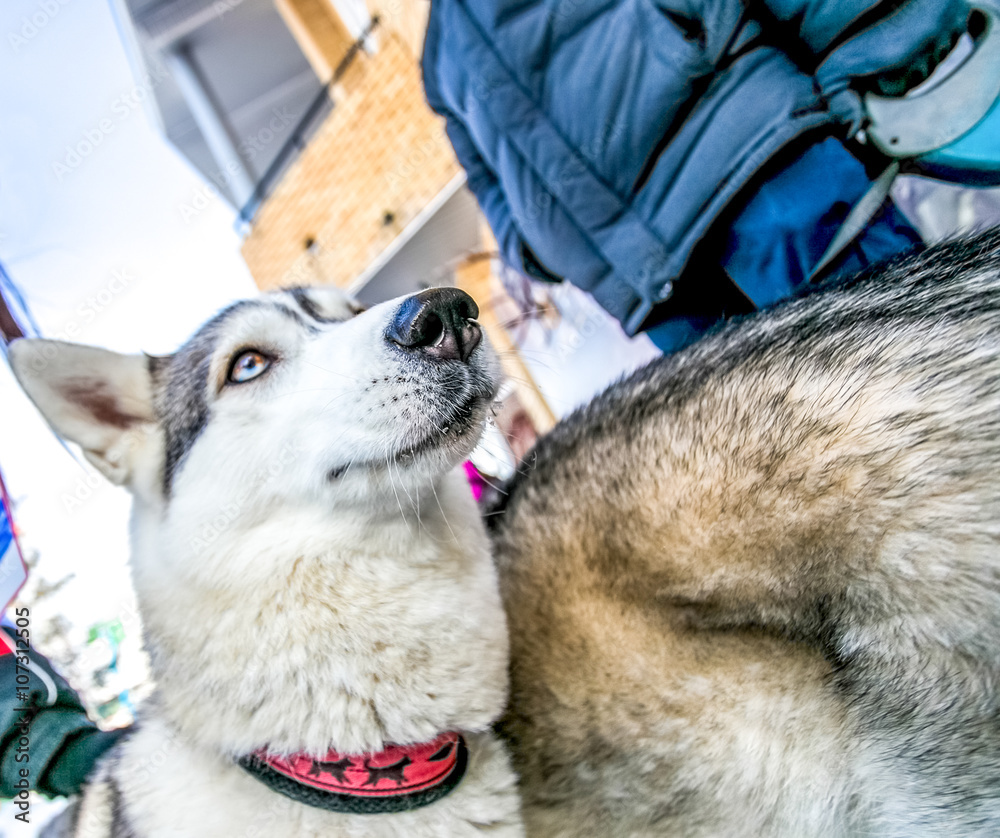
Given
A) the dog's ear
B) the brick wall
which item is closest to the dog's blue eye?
the dog's ear

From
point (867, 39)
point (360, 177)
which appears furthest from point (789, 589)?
point (360, 177)

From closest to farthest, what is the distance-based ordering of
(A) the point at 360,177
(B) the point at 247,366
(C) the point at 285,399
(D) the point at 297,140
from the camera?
1. (C) the point at 285,399
2. (B) the point at 247,366
3. (A) the point at 360,177
4. (D) the point at 297,140

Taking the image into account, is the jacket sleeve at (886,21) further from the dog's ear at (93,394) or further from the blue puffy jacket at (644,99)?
the dog's ear at (93,394)

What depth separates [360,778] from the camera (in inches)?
35.2

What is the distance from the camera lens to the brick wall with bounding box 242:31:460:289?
3.82 meters

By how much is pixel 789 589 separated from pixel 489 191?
63.2 inches

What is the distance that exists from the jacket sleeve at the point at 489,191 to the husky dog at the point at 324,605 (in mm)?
1006

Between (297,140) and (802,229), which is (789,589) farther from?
(297,140)

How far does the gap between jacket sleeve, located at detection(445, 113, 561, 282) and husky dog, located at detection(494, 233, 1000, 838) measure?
90 centimetres

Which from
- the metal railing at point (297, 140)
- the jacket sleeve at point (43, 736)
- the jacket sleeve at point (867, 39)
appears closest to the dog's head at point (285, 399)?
the jacket sleeve at point (43, 736)

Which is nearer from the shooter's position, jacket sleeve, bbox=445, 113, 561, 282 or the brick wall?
jacket sleeve, bbox=445, 113, 561, 282

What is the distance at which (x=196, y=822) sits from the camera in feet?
3.07

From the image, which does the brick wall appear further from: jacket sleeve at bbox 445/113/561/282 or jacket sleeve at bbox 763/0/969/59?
jacket sleeve at bbox 763/0/969/59

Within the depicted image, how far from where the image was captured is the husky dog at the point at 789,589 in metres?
0.80
